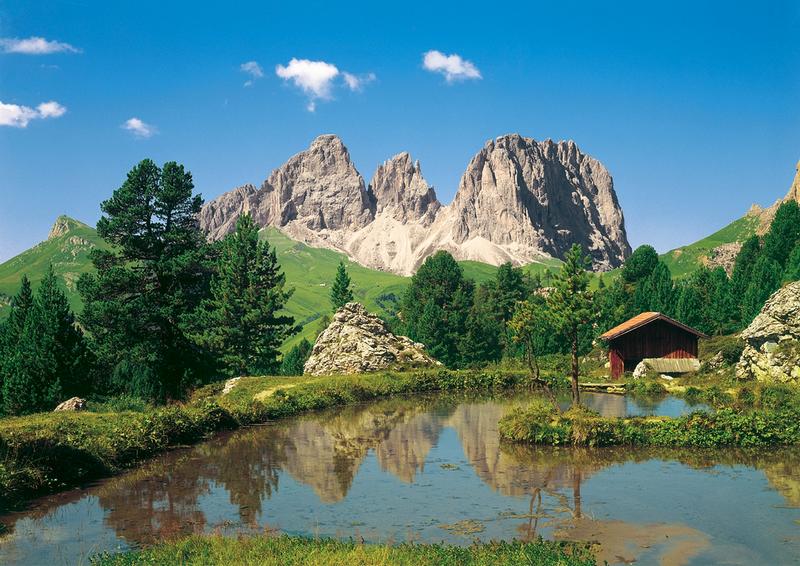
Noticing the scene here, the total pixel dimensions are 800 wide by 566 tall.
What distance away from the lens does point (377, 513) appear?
75.0ft

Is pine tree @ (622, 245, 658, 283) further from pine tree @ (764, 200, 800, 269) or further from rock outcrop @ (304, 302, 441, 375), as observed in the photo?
rock outcrop @ (304, 302, 441, 375)

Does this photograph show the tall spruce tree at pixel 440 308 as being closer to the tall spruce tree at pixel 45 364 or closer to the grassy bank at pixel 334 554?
the tall spruce tree at pixel 45 364

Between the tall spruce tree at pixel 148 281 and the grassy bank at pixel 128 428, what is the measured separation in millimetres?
4409

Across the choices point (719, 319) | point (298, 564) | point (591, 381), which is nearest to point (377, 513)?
point (298, 564)

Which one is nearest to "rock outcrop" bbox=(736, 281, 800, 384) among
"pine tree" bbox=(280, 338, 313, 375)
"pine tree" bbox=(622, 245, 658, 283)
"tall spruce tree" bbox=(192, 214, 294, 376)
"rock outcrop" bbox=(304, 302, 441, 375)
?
"rock outcrop" bbox=(304, 302, 441, 375)

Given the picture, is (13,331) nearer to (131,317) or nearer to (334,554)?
(131,317)

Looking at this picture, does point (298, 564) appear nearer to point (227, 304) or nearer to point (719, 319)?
point (227, 304)

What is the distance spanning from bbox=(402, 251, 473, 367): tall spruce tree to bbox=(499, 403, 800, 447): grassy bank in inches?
2127

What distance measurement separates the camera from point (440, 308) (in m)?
102

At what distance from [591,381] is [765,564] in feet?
158

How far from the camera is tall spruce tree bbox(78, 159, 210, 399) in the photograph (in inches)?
2031

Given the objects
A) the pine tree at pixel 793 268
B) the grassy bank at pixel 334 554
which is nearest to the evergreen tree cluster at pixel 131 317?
the grassy bank at pixel 334 554

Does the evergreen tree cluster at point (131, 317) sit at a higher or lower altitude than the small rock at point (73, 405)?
higher

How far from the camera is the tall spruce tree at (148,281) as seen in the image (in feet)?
169
